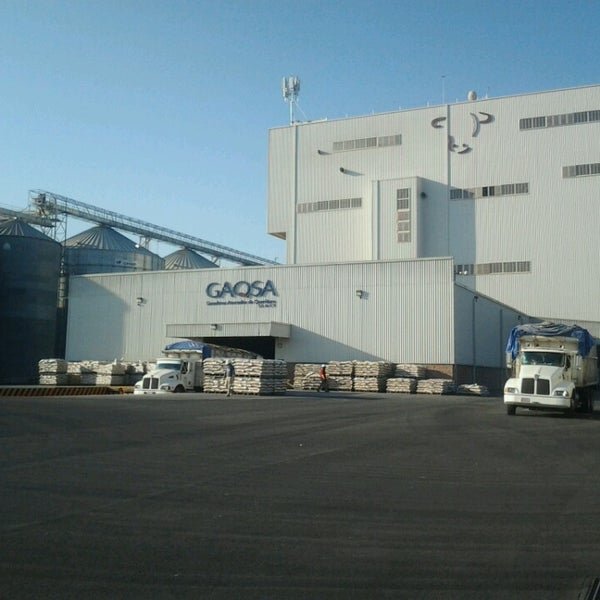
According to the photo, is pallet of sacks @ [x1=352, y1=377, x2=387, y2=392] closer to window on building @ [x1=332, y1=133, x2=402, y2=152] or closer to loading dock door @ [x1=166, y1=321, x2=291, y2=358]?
loading dock door @ [x1=166, y1=321, x2=291, y2=358]

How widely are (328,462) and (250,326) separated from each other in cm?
3796

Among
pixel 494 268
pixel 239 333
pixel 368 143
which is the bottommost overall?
pixel 239 333

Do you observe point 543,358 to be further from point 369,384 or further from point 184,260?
point 184,260

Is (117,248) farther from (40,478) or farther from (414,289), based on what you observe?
(40,478)

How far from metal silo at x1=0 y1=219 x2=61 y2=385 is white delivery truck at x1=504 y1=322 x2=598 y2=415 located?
4172 centimetres

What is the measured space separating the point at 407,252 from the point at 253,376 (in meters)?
24.2

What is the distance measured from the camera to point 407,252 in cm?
5922

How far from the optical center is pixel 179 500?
30.2 ft

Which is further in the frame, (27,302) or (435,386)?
(27,302)

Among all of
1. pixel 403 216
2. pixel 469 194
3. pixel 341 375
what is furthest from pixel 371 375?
pixel 469 194

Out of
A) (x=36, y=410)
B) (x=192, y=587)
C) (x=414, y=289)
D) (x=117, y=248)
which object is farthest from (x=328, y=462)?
(x=117, y=248)

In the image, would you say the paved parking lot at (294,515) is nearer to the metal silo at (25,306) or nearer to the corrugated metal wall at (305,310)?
the corrugated metal wall at (305,310)

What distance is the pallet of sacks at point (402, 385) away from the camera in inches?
1750

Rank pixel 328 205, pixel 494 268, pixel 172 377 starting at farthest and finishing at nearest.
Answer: pixel 328 205, pixel 494 268, pixel 172 377
